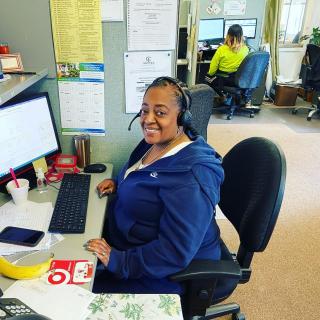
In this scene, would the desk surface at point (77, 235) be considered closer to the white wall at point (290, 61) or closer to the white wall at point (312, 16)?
the white wall at point (290, 61)

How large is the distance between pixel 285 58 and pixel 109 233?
17.1 ft

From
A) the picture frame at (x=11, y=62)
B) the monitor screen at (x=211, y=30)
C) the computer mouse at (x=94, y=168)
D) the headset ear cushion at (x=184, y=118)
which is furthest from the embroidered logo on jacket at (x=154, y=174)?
the monitor screen at (x=211, y=30)

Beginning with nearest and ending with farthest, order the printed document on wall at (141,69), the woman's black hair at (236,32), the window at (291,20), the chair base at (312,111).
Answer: the printed document on wall at (141,69), the woman's black hair at (236,32), the chair base at (312,111), the window at (291,20)

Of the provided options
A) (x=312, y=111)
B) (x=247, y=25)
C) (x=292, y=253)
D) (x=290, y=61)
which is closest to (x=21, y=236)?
(x=292, y=253)

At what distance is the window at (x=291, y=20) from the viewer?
5324 millimetres

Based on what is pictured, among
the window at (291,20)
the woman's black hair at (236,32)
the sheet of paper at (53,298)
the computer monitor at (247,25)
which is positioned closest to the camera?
the sheet of paper at (53,298)

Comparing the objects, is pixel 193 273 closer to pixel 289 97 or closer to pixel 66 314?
pixel 66 314

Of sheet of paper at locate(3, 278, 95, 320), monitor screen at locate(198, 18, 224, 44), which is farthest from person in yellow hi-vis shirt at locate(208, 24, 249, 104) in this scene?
sheet of paper at locate(3, 278, 95, 320)

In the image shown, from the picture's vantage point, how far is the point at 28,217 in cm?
120

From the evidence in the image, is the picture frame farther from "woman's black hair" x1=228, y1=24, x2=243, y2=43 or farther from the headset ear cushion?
"woman's black hair" x1=228, y1=24, x2=243, y2=43

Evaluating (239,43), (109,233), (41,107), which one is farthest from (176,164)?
(239,43)

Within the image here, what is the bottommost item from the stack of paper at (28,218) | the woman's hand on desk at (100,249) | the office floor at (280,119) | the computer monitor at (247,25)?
the office floor at (280,119)

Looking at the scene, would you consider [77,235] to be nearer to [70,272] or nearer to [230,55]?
[70,272]

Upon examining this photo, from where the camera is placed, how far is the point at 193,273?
1.03 metres
